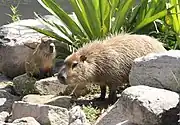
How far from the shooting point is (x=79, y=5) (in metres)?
5.34

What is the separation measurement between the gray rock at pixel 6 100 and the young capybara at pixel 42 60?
0.34 m

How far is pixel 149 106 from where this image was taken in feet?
11.3

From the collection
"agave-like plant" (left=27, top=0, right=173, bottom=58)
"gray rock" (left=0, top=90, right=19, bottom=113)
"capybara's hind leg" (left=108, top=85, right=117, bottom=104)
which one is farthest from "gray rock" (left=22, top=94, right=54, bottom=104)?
"agave-like plant" (left=27, top=0, right=173, bottom=58)

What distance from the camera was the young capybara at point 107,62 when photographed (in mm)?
4402

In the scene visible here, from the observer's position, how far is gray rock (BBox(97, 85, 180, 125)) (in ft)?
11.3

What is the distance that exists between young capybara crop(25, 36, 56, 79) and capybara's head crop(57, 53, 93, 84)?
68cm

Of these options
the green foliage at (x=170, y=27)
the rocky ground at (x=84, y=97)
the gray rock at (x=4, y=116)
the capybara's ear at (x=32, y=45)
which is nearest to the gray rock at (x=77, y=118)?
the rocky ground at (x=84, y=97)

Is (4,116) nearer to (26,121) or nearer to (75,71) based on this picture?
(26,121)

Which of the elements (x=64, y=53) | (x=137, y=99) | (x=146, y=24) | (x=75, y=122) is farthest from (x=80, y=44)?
(x=137, y=99)

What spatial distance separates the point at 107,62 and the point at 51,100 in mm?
577

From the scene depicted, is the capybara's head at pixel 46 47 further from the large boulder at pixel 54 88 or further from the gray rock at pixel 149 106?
the gray rock at pixel 149 106

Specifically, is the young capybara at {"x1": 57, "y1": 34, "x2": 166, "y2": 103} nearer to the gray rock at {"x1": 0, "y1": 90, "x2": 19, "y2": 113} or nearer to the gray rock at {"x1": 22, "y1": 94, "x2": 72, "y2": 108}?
the gray rock at {"x1": 22, "y1": 94, "x2": 72, "y2": 108}

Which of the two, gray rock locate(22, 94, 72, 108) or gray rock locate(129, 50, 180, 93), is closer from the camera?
gray rock locate(129, 50, 180, 93)

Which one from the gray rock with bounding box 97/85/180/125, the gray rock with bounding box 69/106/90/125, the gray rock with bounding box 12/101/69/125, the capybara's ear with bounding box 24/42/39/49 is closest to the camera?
the gray rock with bounding box 97/85/180/125
